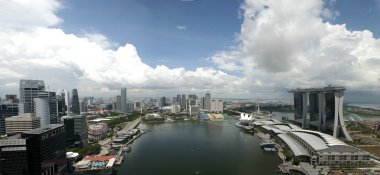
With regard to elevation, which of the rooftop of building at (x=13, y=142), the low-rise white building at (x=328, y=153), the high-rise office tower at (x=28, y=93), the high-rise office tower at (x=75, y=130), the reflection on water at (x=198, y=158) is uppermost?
the high-rise office tower at (x=28, y=93)

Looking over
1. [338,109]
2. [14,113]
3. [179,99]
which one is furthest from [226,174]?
[179,99]

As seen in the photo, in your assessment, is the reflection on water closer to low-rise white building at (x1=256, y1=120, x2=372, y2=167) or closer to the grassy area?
low-rise white building at (x1=256, y1=120, x2=372, y2=167)

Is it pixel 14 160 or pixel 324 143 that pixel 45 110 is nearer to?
pixel 14 160

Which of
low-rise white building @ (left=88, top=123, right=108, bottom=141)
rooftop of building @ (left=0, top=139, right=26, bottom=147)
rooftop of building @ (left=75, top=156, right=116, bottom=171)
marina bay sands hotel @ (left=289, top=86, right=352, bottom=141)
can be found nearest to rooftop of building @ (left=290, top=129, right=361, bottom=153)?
marina bay sands hotel @ (left=289, top=86, right=352, bottom=141)

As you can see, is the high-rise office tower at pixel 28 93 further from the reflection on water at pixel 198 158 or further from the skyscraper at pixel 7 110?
the reflection on water at pixel 198 158

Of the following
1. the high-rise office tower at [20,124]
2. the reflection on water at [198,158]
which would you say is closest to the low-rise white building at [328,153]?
the reflection on water at [198,158]

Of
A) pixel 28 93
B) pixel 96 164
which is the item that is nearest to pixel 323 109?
pixel 96 164

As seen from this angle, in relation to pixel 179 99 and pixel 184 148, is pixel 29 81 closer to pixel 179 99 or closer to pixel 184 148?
pixel 184 148

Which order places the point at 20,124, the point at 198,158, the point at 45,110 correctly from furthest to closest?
the point at 45,110, the point at 20,124, the point at 198,158

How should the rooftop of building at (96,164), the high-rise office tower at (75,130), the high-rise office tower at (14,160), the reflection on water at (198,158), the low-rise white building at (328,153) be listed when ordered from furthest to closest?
the high-rise office tower at (75,130), the low-rise white building at (328,153), the reflection on water at (198,158), the rooftop of building at (96,164), the high-rise office tower at (14,160)
